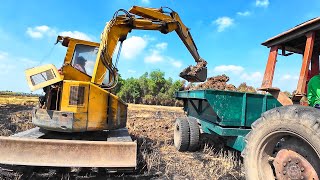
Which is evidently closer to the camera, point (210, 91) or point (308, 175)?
point (308, 175)

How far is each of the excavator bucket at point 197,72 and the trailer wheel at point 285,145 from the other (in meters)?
4.91

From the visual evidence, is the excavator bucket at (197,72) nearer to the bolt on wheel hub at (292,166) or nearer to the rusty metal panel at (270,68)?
the rusty metal panel at (270,68)

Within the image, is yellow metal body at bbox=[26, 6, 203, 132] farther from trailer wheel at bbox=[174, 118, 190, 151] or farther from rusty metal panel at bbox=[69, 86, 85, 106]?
trailer wheel at bbox=[174, 118, 190, 151]

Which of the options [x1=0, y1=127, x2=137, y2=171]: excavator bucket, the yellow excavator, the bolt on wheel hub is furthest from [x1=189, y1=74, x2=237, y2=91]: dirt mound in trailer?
the bolt on wheel hub

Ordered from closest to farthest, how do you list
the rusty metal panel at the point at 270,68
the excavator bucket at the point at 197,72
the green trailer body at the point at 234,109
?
the rusty metal panel at the point at 270,68, the green trailer body at the point at 234,109, the excavator bucket at the point at 197,72

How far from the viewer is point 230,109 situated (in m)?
5.79

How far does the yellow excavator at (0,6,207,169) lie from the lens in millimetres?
4953

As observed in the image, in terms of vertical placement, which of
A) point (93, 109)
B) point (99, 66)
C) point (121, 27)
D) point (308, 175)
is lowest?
point (308, 175)

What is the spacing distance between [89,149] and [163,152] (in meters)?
2.66

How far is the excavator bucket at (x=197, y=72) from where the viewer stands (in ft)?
28.0

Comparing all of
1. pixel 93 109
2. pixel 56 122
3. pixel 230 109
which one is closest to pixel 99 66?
pixel 93 109

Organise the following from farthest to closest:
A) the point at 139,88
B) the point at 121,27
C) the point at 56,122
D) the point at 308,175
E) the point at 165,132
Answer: the point at 139,88
the point at 165,132
the point at 121,27
the point at 56,122
the point at 308,175

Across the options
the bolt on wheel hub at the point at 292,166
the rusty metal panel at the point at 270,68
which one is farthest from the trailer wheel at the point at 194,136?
the bolt on wheel hub at the point at 292,166

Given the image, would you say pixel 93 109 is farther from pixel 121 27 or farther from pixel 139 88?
pixel 139 88
